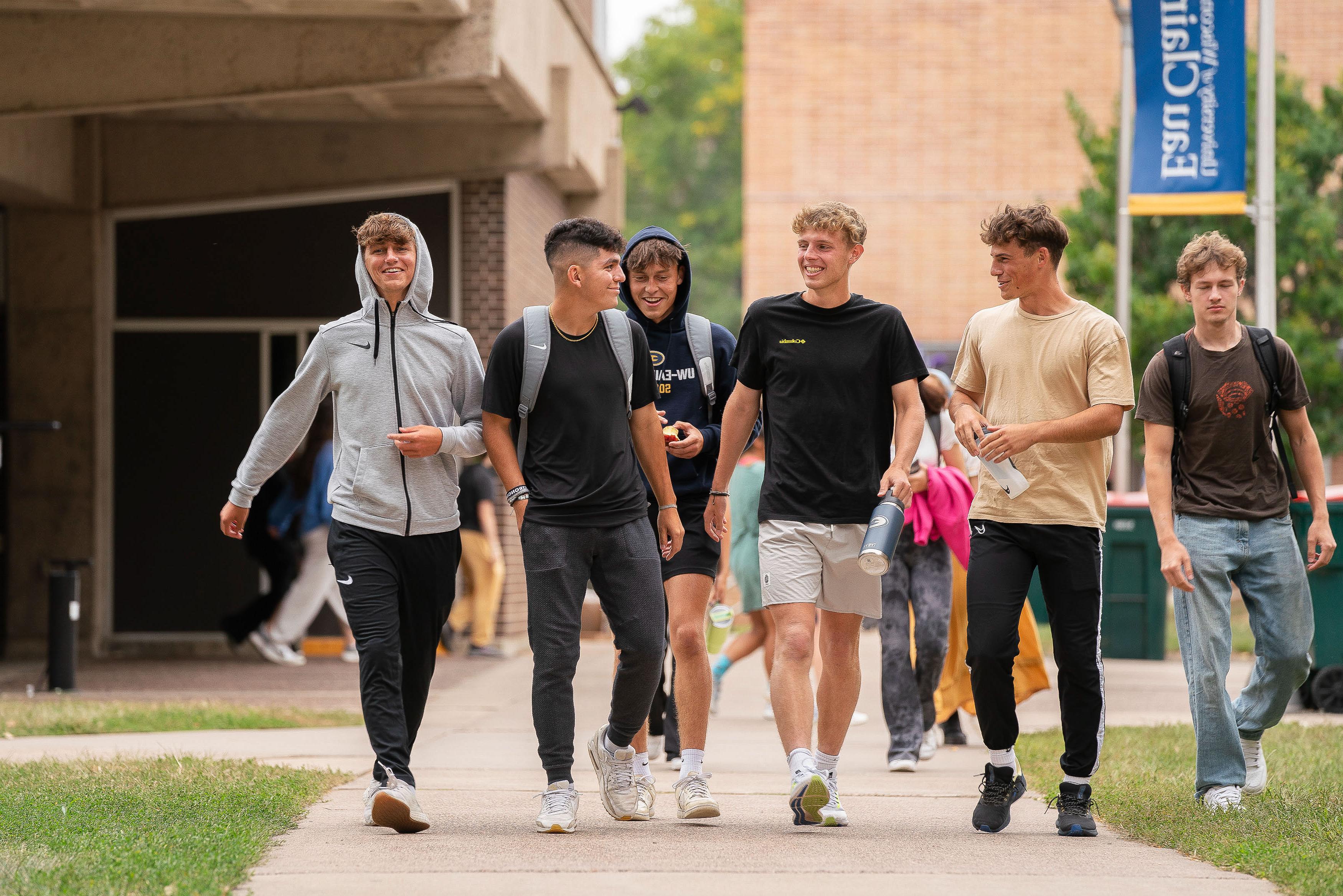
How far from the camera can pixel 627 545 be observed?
5.85 metres

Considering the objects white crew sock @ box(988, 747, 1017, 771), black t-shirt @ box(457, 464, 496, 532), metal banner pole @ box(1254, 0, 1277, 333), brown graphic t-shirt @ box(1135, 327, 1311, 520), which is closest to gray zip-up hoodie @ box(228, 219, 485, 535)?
white crew sock @ box(988, 747, 1017, 771)

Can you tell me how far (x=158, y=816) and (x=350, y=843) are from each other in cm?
80

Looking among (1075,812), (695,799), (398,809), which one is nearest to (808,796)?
(695,799)

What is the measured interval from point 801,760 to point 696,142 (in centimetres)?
4940

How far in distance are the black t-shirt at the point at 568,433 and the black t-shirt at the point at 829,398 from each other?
544mm

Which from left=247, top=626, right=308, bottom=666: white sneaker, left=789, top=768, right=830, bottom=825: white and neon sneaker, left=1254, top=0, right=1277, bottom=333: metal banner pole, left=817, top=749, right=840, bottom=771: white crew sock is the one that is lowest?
left=247, top=626, right=308, bottom=666: white sneaker

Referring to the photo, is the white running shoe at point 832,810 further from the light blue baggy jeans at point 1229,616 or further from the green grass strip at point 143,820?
the green grass strip at point 143,820

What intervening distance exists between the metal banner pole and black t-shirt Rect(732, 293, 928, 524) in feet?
19.3

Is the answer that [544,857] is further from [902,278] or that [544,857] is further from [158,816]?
[902,278]

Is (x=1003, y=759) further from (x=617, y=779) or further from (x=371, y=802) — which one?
(x=371, y=802)

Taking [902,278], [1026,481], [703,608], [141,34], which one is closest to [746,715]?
[703,608]

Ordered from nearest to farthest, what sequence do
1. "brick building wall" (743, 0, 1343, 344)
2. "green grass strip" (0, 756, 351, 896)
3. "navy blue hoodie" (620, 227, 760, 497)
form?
"green grass strip" (0, 756, 351, 896)
"navy blue hoodie" (620, 227, 760, 497)
"brick building wall" (743, 0, 1343, 344)

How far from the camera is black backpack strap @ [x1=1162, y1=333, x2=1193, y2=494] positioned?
620cm

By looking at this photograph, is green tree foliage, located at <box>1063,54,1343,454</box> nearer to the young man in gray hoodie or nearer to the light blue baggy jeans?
the light blue baggy jeans
